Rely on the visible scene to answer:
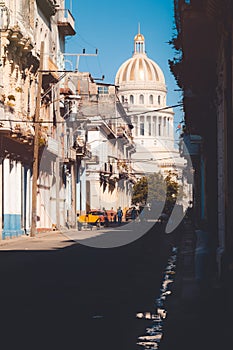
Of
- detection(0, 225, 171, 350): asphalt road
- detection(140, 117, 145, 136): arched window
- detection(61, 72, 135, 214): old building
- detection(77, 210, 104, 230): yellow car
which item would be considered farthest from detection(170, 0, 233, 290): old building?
detection(140, 117, 145, 136): arched window

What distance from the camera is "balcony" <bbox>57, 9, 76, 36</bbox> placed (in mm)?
60594

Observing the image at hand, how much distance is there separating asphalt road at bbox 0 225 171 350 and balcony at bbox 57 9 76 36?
3581 centimetres

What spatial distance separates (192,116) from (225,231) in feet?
44.3

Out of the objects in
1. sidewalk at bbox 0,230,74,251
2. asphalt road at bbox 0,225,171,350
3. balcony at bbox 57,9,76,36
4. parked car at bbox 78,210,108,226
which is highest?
balcony at bbox 57,9,76,36

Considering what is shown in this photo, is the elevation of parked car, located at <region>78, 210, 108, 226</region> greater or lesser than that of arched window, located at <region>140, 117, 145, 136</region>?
lesser

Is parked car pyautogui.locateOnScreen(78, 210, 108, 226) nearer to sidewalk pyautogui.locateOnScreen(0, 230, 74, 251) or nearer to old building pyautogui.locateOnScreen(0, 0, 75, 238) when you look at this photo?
old building pyautogui.locateOnScreen(0, 0, 75, 238)

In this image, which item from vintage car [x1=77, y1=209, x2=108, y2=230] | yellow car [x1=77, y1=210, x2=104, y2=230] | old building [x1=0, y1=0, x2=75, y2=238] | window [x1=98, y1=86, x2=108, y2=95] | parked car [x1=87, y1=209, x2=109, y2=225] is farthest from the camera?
window [x1=98, y1=86, x2=108, y2=95]

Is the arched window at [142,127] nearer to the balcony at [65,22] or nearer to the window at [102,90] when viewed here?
the window at [102,90]

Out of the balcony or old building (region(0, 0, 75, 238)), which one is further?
the balcony

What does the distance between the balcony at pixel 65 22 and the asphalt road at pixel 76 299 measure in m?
35.8

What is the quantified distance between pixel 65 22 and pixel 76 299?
4735 cm

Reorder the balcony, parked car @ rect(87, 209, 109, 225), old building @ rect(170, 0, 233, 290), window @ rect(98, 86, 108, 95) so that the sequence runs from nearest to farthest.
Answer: old building @ rect(170, 0, 233, 290), the balcony, parked car @ rect(87, 209, 109, 225), window @ rect(98, 86, 108, 95)

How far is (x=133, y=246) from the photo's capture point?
109ft

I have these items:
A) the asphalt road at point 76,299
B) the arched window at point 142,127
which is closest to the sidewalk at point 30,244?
the asphalt road at point 76,299
